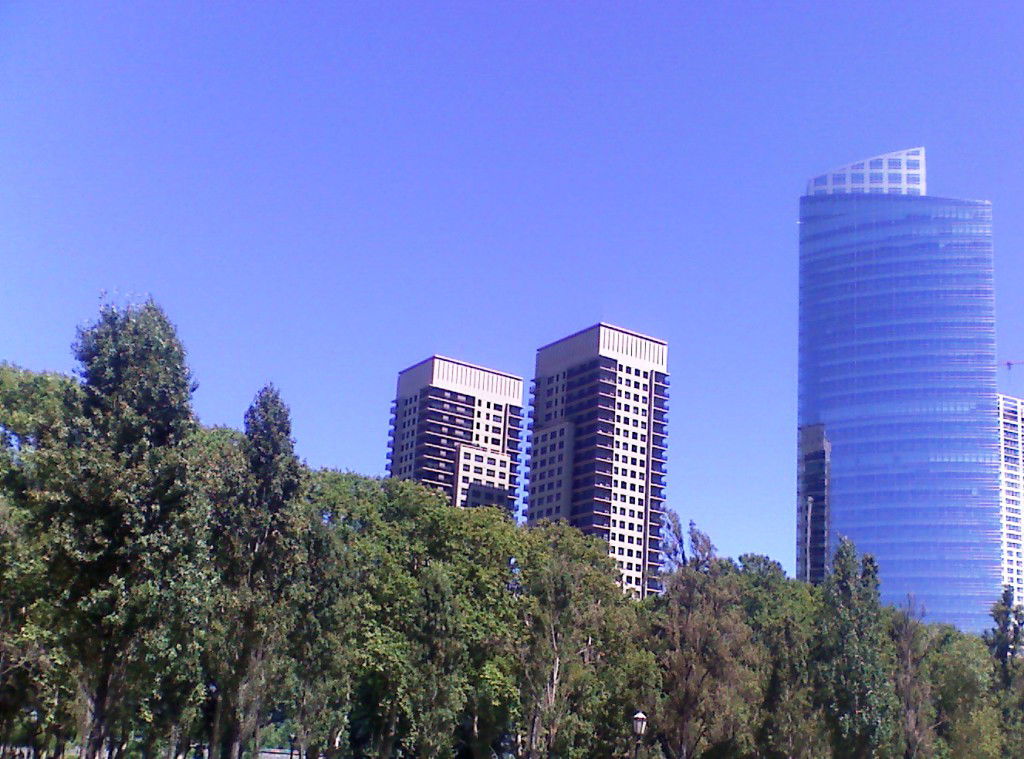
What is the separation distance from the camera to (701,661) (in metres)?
50.0

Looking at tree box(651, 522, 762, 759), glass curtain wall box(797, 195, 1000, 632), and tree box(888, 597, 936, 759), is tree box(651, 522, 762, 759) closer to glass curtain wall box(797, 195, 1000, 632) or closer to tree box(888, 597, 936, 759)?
tree box(888, 597, 936, 759)

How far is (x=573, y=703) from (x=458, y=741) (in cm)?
1005

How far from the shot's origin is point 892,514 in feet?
565

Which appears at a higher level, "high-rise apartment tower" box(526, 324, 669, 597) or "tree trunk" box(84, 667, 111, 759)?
"high-rise apartment tower" box(526, 324, 669, 597)

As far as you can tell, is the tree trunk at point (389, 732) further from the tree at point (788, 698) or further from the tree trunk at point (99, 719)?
the tree trunk at point (99, 719)

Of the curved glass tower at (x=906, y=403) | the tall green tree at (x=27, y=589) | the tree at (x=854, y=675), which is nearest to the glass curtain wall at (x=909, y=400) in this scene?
the curved glass tower at (x=906, y=403)

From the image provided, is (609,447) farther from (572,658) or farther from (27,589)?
(27,589)

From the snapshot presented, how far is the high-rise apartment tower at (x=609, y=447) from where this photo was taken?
188125mm

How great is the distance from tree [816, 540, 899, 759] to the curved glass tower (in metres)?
116

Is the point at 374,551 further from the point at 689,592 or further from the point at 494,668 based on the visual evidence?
the point at 689,592

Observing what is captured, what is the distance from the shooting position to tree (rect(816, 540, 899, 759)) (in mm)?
52594

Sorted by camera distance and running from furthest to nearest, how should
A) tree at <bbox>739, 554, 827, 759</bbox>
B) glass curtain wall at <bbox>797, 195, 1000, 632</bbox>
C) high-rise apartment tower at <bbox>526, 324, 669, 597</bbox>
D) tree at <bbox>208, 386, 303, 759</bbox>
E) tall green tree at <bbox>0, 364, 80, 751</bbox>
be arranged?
high-rise apartment tower at <bbox>526, 324, 669, 597</bbox> → glass curtain wall at <bbox>797, 195, 1000, 632</bbox> → tree at <bbox>739, 554, 827, 759</bbox> → tree at <bbox>208, 386, 303, 759</bbox> → tall green tree at <bbox>0, 364, 80, 751</bbox>

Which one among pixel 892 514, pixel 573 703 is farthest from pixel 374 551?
pixel 892 514

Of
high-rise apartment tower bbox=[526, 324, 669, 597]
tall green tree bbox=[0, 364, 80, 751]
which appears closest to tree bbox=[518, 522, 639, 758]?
tall green tree bbox=[0, 364, 80, 751]
